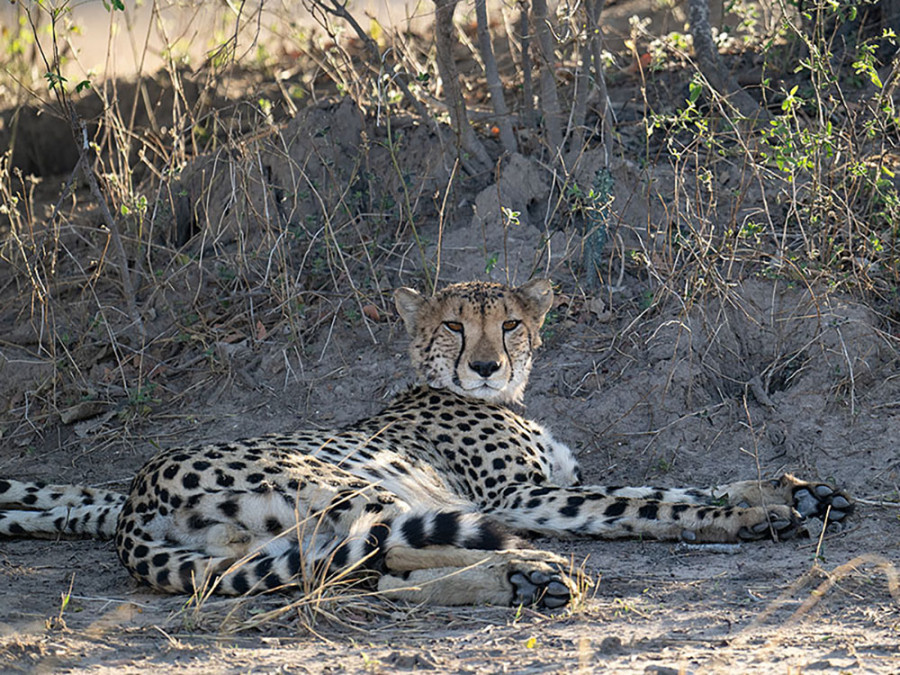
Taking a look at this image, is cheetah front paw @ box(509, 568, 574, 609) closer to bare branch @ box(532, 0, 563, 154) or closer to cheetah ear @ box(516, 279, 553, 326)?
cheetah ear @ box(516, 279, 553, 326)

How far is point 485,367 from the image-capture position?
14.3 ft

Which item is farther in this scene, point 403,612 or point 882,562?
point 882,562

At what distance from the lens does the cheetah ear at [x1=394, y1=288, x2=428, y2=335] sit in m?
4.63

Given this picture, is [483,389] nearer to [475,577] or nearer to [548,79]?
[475,577]

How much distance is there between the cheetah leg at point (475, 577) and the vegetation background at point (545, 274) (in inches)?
2.8

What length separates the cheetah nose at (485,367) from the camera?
435 centimetres

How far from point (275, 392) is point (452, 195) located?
1.46 metres

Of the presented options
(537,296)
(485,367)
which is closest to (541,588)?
(485,367)

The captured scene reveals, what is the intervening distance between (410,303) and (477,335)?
354 millimetres

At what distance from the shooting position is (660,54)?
567cm

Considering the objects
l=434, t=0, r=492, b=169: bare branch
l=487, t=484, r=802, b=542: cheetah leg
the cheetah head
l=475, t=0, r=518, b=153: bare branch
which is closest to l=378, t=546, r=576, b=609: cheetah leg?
l=487, t=484, r=802, b=542: cheetah leg

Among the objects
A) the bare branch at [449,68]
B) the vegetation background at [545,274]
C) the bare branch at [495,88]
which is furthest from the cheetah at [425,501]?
the bare branch at [495,88]

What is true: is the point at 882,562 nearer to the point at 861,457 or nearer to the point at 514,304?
the point at 861,457

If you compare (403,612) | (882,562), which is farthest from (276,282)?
(882,562)
